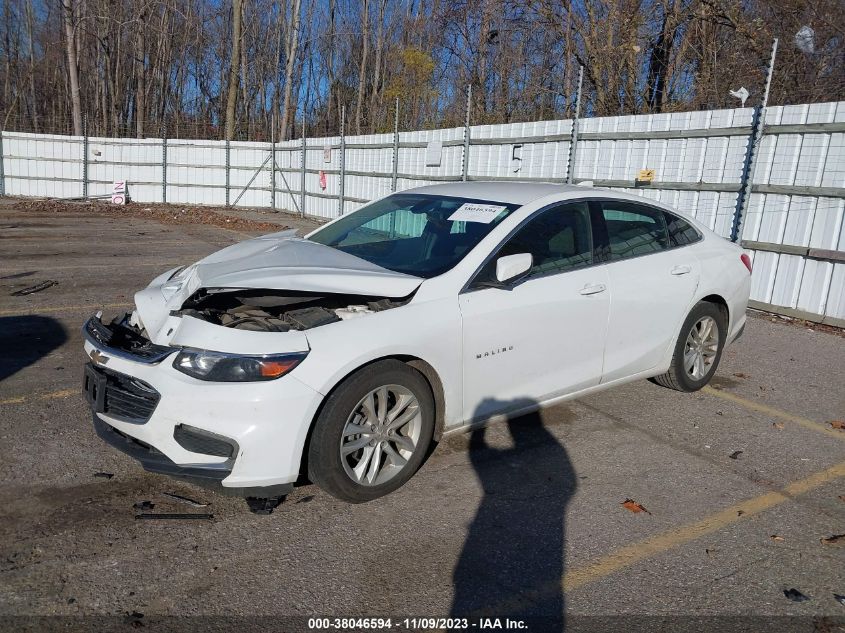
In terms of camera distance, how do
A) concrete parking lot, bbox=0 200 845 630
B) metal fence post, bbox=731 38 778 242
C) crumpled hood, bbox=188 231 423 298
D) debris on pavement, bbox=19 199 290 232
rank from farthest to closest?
1. debris on pavement, bbox=19 199 290 232
2. metal fence post, bbox=731 38 778 242
3. crumpled hood, bbox=188 231 423 298
4. concrete parking lot, bbox=0 200 845 630

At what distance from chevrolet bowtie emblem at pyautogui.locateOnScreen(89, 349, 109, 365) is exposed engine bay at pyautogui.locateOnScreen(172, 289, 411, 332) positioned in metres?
0.42

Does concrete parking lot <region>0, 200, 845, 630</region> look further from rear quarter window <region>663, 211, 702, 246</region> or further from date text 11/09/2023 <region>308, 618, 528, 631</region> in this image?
rear quarter window <region>663, 211, 702, 246</region>

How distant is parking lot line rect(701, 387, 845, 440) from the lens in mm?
4848

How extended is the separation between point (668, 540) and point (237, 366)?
7.36 ft

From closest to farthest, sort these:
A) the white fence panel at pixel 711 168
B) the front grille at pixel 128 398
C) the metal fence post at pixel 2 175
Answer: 1. the front grille at pixel 128 398
2. the white fence panel at pixel 711 168
3. the metal fence post at pixel 2 175

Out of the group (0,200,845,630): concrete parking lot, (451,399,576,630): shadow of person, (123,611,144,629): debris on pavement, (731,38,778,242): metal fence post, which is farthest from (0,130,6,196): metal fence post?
(123,611,144,629): debris on pavement

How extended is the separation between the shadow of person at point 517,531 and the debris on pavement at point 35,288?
20.7ft

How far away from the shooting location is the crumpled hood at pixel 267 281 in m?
3.52

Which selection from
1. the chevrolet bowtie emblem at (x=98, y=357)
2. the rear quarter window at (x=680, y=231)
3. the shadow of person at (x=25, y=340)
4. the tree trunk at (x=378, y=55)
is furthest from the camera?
the tree trunk at (x=378, y=55)

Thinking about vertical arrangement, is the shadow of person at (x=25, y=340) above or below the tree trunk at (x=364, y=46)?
below

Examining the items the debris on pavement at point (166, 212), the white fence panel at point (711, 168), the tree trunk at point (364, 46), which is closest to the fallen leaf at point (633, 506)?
the white fence panel at point (711, 168)

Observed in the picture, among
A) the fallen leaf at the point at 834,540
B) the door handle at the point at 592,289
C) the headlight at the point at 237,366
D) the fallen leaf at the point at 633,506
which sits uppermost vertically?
the door handle at the point at 592,289

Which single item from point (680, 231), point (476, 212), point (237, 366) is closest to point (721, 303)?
point (680, 231)

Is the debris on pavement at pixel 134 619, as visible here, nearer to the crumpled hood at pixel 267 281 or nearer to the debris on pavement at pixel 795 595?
the crumpled hood at pixel 267 281
